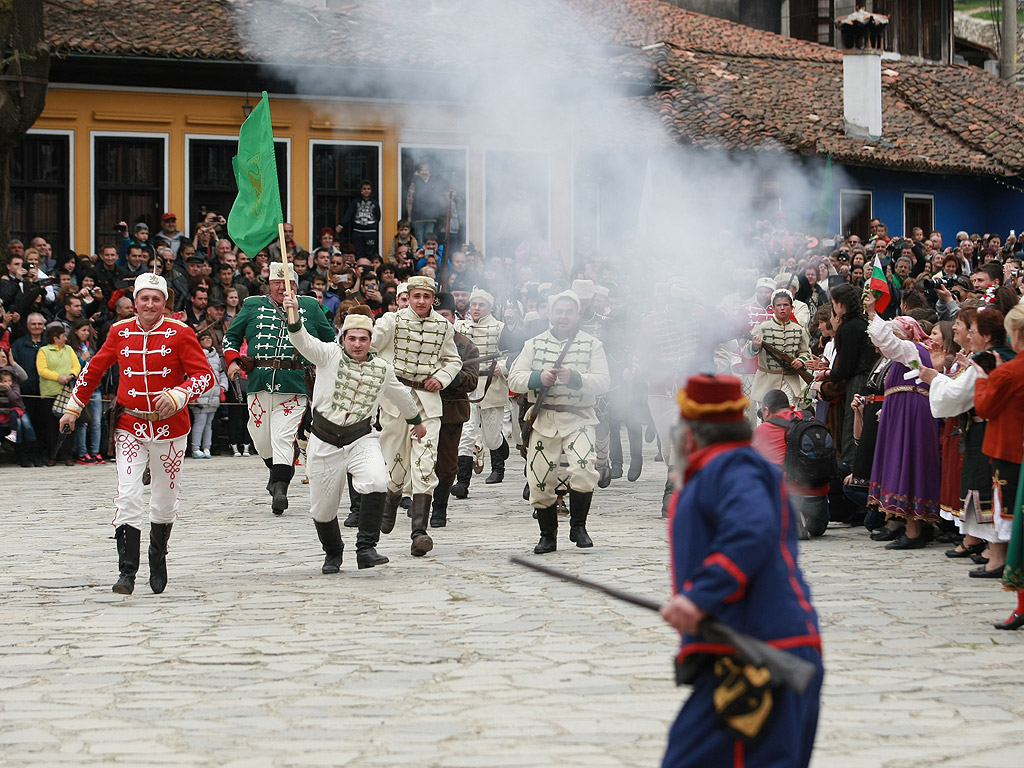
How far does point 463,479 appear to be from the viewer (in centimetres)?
1409

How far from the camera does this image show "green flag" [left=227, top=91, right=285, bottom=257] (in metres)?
10.3

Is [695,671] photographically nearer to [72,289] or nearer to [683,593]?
[683,593]

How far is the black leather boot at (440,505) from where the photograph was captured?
1181cm

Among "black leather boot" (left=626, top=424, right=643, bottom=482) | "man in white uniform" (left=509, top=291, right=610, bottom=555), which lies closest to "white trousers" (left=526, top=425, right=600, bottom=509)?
"man in white uniform" (left=509, top=291, right=610, bottom=555)

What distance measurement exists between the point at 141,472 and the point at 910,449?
5.13 m

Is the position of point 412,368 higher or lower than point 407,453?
higher

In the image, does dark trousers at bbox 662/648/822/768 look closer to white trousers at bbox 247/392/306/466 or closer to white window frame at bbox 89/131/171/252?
white trousers at bbox 247/392/306/466

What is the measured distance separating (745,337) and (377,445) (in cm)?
446

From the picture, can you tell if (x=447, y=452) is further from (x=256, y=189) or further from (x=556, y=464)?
(x=256, y=189)

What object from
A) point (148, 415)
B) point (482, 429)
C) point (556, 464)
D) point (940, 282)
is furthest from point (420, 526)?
point (940, 282)

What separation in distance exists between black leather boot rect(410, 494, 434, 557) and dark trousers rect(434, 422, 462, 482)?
3.26 ft

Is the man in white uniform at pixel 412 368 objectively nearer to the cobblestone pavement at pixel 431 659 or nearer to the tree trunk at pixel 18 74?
the cobblestone pavement at pixel 431 659

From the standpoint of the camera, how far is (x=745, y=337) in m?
13.1

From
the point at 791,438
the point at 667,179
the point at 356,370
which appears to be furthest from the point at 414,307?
the point at 667,179
